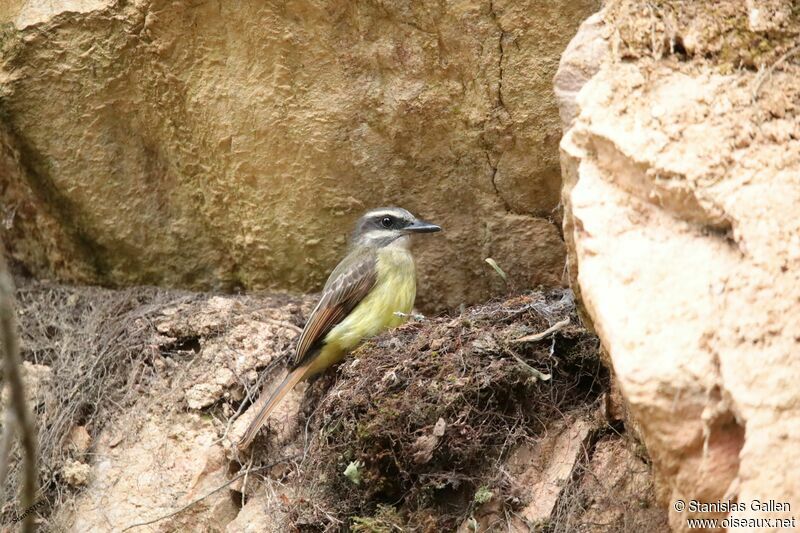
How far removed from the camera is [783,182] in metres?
4.51

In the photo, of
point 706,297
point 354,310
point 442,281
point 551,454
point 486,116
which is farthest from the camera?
point 442,281

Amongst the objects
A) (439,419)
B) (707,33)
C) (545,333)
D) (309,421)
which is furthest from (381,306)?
(707,33)

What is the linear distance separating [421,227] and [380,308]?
2.22 ft

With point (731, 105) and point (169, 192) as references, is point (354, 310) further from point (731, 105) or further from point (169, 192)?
point (731, 105)

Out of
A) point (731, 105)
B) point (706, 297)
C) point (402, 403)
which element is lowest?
point (402, 403)

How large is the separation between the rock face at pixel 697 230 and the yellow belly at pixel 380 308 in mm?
2724

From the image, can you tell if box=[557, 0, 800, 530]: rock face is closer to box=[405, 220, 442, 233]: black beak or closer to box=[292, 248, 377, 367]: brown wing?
box=[405, 220, 442, 233]: black beak

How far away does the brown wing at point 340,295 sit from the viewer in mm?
7293

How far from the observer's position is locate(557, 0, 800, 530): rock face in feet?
13.3

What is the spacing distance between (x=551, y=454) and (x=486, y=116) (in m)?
2.46

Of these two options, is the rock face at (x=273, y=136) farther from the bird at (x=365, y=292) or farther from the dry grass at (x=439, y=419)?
the dry grass at (x=439, y=419)

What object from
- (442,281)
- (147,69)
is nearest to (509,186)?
(442,281)

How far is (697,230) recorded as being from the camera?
180 inches

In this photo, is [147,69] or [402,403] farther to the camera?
[147,69]
